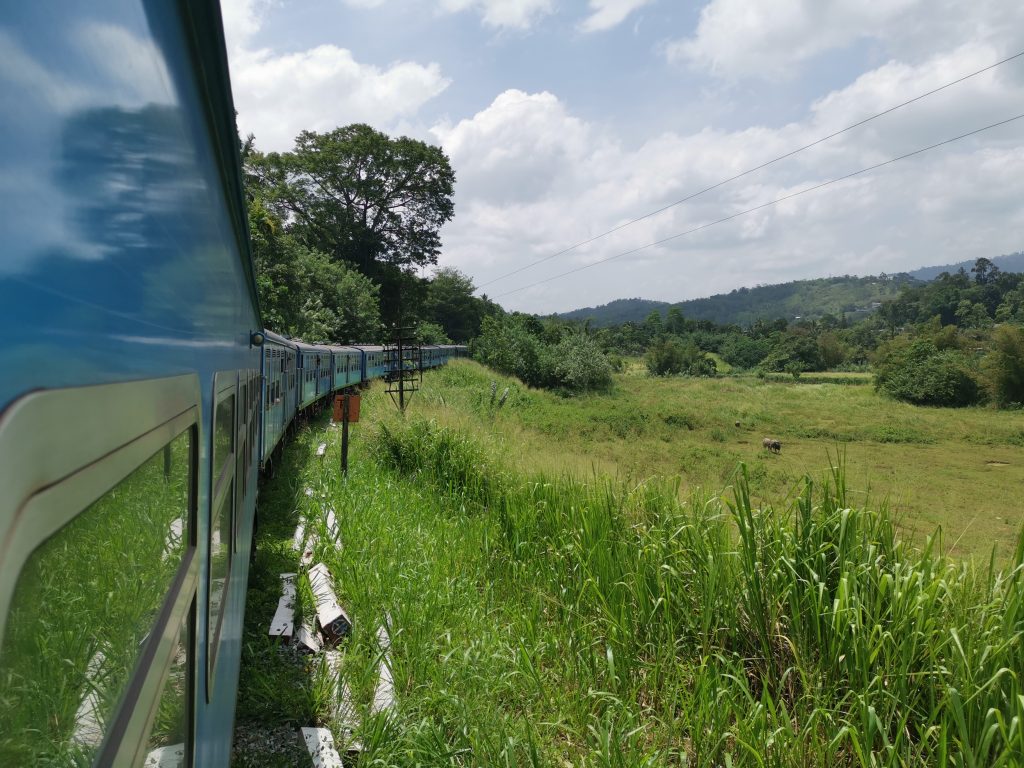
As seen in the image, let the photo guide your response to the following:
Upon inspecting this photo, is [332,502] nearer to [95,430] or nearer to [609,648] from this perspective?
[609,648]

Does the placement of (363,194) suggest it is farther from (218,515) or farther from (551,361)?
(218,515)

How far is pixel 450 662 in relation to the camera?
3969 mm

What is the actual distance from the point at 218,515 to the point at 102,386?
140cm

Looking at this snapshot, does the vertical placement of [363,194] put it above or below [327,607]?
above

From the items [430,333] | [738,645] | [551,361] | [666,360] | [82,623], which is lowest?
[666,360]

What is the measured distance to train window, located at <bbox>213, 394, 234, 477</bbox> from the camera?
1.75m

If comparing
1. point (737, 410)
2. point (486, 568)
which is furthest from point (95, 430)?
point (737, 410)

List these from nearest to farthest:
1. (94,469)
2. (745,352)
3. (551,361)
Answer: (94,469), (551,361), (745,352)

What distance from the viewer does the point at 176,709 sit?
1.15m

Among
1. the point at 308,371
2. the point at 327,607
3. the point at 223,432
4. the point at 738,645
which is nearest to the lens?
the point at 223,432

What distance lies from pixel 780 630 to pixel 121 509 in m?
4.01

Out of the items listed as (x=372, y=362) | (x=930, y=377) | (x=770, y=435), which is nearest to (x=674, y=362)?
(x=930, y=377)

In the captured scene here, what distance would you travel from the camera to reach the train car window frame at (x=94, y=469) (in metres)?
0.41

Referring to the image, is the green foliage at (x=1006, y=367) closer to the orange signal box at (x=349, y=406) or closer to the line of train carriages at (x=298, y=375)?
the line of train carriages at (x=298, y=375)
